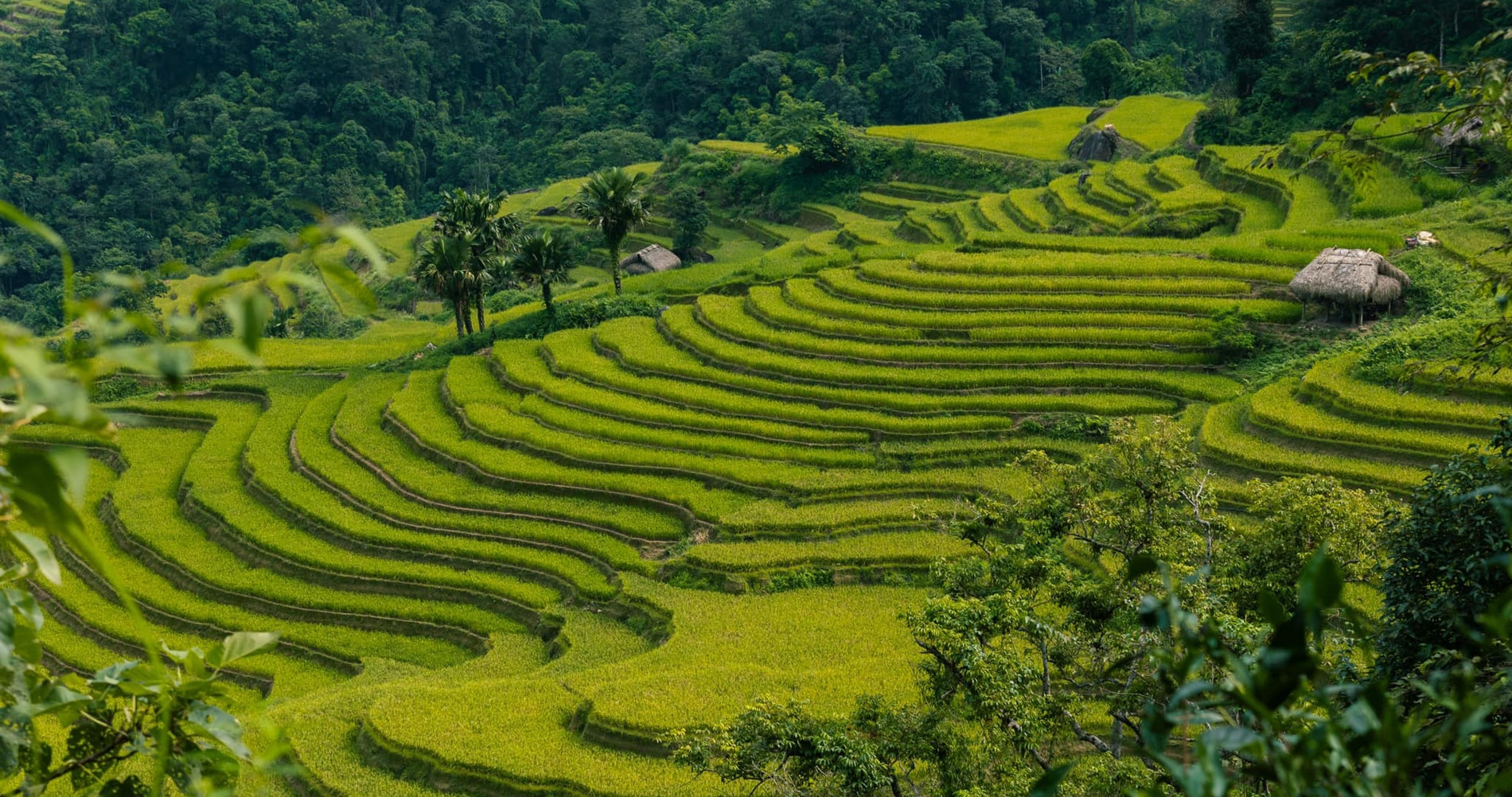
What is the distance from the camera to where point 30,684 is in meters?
3.32

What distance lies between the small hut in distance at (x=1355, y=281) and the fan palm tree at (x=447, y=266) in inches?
785

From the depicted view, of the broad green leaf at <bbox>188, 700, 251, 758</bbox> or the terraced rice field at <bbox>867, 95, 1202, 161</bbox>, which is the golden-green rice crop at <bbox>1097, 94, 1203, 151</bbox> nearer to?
the terraced rice field at <bbox>867, 95, 1202, 161</bbox>

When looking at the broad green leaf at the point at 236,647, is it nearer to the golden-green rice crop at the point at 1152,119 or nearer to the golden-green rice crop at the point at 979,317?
the golden-green rice crop at the point at 979,317

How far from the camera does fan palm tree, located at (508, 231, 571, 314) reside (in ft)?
105

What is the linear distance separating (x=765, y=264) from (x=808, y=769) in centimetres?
2528

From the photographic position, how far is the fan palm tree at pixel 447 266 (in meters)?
31.6

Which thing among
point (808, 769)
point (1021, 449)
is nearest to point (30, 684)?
point (808, 769)

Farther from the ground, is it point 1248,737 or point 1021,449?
point 1248,737

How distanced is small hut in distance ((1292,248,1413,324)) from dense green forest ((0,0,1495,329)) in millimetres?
35581

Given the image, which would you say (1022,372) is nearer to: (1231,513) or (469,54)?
(1231,513)

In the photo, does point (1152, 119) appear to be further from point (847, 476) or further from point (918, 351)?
point (847, 476)

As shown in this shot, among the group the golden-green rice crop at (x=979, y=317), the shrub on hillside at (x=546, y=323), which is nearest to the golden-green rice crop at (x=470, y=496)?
the shrub on hillside at (x=546, y=323)

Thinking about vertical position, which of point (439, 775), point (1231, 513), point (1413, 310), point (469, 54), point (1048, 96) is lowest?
point (439, 775)

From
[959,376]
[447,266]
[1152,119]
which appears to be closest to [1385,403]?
[959,376]
